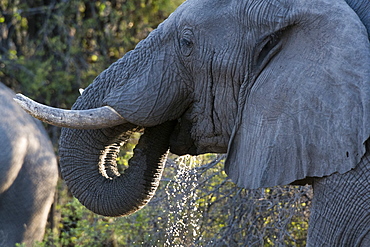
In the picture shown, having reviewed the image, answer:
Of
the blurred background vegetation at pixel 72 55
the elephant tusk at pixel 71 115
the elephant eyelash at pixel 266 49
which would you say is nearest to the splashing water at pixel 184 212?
the blurred background vegetation at pixel 72 55

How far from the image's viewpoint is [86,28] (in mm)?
6516

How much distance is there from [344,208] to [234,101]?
19.8 inches

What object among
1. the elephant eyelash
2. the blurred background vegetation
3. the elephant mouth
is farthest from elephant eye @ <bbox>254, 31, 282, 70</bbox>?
the blurred background vegetation

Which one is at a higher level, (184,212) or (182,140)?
(182,140)

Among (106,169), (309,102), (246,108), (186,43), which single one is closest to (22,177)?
(106,169)

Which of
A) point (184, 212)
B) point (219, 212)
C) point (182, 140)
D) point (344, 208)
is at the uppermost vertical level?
point (344, 208)

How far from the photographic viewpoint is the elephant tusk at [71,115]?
2.23 metres

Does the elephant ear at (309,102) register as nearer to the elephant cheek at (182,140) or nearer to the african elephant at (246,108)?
the african elephant at (246,108)

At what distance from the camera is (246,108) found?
7.01 feet

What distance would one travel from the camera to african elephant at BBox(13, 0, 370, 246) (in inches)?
74.4

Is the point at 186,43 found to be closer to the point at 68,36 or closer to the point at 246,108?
the point at 246,108

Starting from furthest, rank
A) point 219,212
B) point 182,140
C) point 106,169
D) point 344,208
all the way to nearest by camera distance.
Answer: point 219,212, point 106,169, point 182,140, point 344,208

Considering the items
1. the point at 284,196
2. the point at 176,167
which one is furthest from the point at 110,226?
the point at 284,196

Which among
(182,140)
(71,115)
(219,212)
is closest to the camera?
(71,115)
